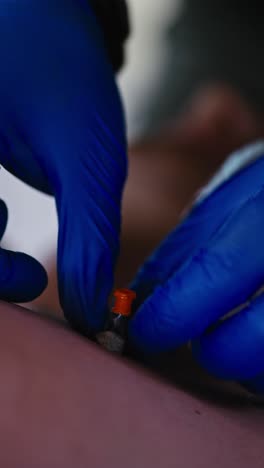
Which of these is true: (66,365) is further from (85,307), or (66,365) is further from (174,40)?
(174,40)

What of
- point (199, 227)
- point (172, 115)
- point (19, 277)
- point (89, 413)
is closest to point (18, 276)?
point (19, 277)

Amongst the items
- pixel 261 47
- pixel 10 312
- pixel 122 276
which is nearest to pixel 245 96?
pixel 261 47

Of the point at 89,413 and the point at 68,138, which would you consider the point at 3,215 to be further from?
the point at 89,413

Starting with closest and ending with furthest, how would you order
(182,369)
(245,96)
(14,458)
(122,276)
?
(14,458)
(182,369)
(122,276)
(245,96)

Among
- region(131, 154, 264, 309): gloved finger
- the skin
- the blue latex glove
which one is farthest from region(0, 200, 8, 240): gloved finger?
region(131, 154, 264, 309): gloved finger

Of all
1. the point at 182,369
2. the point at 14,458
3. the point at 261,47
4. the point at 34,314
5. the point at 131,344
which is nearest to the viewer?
the point at 14,458

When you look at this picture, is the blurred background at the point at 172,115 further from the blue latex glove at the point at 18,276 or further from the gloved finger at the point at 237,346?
the gloved finger at the point at 237,346
